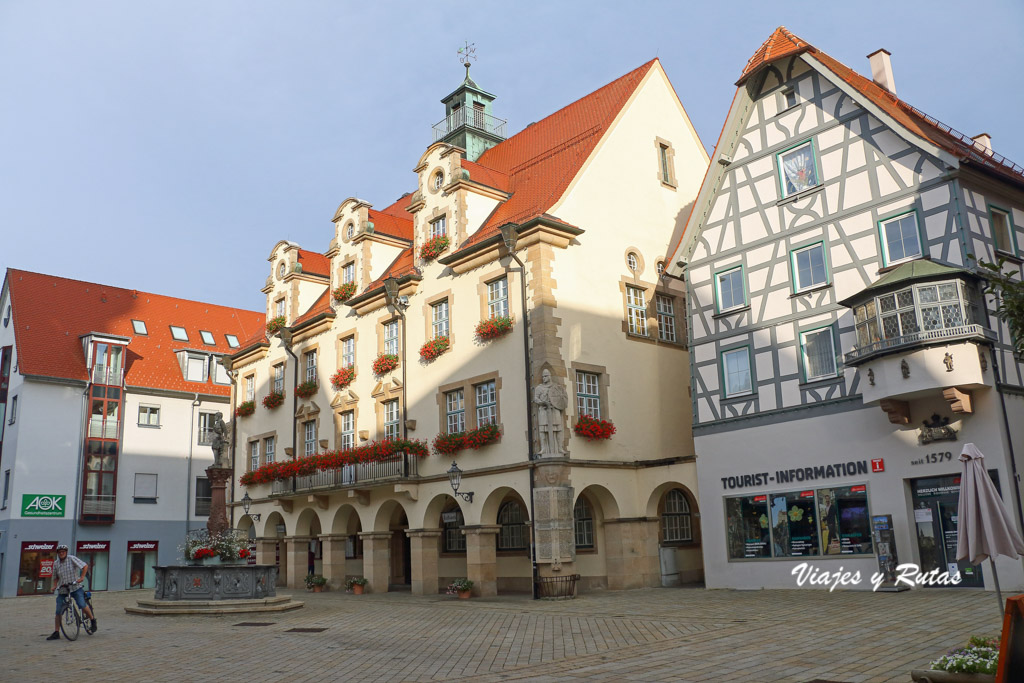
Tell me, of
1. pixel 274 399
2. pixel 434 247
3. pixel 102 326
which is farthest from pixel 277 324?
pixel 102 326

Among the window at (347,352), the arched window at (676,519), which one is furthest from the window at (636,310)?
the window at (347,352)

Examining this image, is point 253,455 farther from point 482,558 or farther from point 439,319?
point 482,558

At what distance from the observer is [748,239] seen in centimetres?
2414

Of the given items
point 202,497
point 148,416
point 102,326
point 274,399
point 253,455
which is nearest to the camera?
point 274,399

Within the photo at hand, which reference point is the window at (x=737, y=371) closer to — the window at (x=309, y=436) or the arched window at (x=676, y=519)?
the arched window at (x=676, y=519)

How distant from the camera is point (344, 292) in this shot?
34562mm

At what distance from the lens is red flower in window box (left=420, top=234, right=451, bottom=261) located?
29.3 metres

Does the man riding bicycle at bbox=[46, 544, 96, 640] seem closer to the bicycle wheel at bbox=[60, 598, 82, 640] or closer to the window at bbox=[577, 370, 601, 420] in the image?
the bicycle wheel at bbox=[60, 598, 82, 640]

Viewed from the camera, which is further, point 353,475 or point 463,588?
point 353,475

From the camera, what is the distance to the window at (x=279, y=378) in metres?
38.7

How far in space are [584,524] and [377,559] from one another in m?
8.09

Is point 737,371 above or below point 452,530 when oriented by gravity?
above

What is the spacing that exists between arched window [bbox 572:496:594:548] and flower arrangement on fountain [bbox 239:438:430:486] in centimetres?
523

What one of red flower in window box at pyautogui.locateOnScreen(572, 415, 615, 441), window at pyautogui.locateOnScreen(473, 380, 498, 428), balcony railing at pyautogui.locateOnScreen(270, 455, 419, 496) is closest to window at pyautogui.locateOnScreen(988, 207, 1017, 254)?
red flower in window box at pyautogui.locateOnScreen(572, 415, 615, 441)
